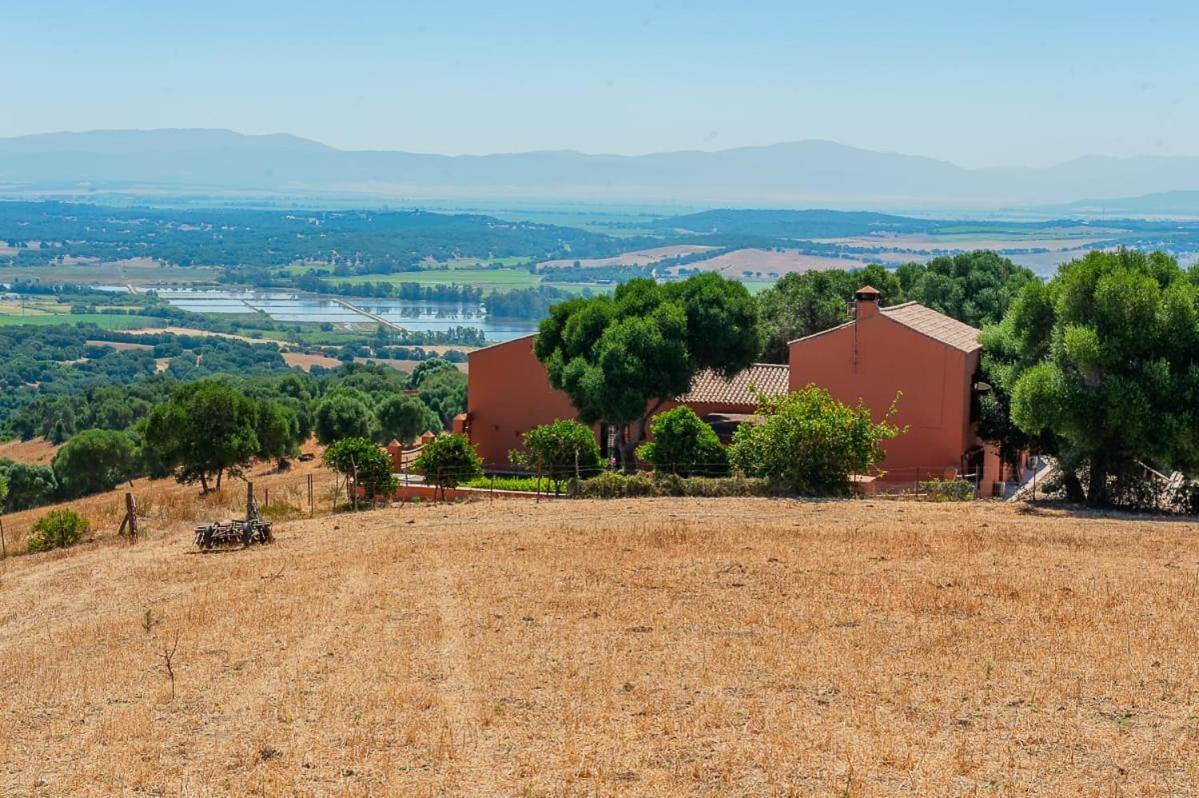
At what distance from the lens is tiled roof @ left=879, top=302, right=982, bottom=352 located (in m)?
30.7

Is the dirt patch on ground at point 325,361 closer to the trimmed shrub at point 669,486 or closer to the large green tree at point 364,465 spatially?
the large green tree at point 364,465

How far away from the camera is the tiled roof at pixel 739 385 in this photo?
35812 millimetres

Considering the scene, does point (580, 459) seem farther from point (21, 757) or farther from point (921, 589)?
point (21, 757)

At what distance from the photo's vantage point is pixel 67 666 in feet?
46.5

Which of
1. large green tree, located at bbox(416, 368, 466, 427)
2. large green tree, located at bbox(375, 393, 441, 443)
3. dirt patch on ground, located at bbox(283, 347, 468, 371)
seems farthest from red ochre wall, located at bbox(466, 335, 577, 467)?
dirt patch on ground, located at bbox(283, 347, 468, 371)

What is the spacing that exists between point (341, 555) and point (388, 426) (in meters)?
35.2

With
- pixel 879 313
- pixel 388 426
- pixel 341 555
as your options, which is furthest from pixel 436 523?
pixel 388 426

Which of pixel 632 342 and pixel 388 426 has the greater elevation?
pixel 632 342

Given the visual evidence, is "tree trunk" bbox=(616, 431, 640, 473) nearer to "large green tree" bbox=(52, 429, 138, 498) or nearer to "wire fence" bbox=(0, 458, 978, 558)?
"wire fence" bbox=(0, 458, 978, 558)

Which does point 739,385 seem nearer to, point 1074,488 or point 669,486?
point 669,486

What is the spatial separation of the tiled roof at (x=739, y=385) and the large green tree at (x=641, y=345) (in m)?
1.78

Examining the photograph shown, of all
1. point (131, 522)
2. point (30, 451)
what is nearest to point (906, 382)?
point (131, 522)

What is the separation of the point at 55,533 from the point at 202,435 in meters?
14.8

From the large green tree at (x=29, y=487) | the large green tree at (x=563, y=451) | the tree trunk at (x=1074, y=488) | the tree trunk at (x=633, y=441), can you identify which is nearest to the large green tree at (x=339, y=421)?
the large green tree at (x=29, y=487)
